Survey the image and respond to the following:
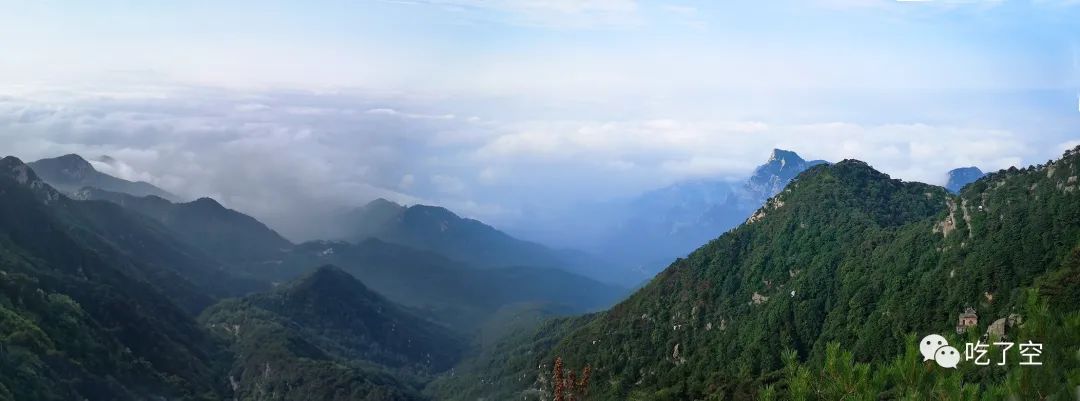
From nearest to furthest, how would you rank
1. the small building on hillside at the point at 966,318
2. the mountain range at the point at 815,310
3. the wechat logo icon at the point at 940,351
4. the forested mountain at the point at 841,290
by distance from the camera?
the wechat logo icon at the point at 940,351 → the mountain range at the point at 815,310 → the forested mountain at the point at 841,290 → the small building on hillside at the point at 966,318

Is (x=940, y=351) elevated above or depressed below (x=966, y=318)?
above

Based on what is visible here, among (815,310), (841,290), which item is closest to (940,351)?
(815,310)

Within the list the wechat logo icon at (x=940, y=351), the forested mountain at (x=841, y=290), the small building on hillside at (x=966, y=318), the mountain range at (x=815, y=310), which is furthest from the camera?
the small building on hillside at (x=966, y=318)

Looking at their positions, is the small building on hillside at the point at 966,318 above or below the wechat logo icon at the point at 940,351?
below

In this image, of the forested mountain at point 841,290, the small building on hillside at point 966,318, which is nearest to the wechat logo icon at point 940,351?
the forested mountain at point 841,290

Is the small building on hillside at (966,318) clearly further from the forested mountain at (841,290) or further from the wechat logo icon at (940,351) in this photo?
the wechat logo icon at (940,351)

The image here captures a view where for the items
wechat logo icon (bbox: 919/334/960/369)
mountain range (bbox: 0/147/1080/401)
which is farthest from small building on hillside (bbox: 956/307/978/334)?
wechat logo icon (bbox: 919/334/960/369)

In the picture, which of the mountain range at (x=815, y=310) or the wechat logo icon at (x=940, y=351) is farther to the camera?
the mountain range at (x=815, y=310)

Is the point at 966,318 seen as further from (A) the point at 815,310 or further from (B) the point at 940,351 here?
(B) the point at 940,351

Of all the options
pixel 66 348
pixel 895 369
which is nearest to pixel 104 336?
pixel 66 348
